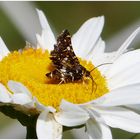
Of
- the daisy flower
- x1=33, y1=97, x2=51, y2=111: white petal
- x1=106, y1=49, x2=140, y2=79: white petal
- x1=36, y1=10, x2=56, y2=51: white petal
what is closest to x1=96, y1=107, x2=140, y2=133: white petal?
the daisy flower

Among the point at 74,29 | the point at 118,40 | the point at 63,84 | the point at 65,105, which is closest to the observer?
the point at 65,105

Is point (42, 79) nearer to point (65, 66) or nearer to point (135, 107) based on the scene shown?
point (65, 66)

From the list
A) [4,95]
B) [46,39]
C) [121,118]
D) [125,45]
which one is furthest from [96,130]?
[46,39]

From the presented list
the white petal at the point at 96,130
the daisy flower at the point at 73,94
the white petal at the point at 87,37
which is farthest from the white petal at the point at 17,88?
the white petal at the point at 87,37

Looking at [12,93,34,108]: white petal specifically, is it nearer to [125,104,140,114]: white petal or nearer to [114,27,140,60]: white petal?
[125,104,140,114]: white petal

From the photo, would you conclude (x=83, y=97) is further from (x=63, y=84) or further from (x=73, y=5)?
(x=73, y=5)

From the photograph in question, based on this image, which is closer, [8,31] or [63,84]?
[63,84]

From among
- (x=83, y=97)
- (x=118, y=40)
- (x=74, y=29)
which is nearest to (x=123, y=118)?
(x=83, y=97)
